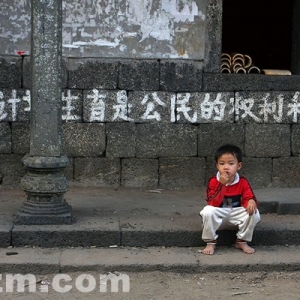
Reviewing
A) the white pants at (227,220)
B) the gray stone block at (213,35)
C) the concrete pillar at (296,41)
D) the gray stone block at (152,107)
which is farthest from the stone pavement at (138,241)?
the concrete pillar at (296,41)

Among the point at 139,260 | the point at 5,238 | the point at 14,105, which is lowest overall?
the point at 139,260

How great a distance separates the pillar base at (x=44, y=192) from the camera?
6.07 metres

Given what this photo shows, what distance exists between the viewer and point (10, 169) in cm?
782

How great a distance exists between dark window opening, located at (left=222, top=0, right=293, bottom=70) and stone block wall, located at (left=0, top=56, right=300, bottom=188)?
252 centimetres

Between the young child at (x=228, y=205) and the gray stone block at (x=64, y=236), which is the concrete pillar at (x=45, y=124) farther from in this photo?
the young child at (x=228, y=205)

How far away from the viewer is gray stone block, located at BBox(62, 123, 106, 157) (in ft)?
25.7

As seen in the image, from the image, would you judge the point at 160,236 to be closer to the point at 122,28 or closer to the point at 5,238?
the point at 5,238

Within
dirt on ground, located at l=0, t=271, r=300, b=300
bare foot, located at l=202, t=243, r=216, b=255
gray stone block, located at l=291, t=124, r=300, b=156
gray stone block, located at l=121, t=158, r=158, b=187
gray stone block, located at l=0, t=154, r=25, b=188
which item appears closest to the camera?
dirt on ground, located at l=0, t=271, r=300, b=300

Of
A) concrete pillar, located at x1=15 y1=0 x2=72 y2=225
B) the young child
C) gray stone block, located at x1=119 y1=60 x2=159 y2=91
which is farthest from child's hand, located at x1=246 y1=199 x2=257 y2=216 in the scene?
gray stone block, located at x1=119 y1=60 x2=159 y2=91

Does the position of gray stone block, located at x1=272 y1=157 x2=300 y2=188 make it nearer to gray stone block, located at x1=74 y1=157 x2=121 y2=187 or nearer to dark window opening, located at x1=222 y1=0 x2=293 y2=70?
gray stone block, located at x1=74 y1=157 x2=121 y2=187

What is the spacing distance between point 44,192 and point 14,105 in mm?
2010

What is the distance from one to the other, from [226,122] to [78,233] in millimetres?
2765

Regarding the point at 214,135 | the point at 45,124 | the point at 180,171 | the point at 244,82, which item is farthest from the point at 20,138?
the point at 244,82

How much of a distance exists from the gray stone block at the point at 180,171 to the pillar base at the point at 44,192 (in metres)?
2.00
